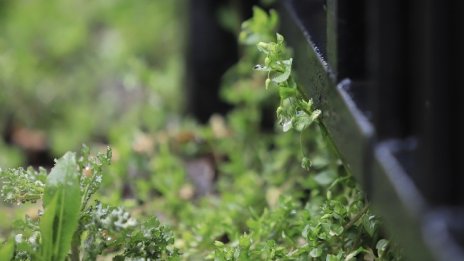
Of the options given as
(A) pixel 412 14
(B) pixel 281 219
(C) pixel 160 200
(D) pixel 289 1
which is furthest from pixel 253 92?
(A) pixel 412 14

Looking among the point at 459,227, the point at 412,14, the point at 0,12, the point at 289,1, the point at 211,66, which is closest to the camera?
the point at 459,227

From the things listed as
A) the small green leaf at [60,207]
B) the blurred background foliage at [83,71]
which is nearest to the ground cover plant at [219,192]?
the small green leaf at [60,207]

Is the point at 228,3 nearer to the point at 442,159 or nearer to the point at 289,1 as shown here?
the point at 289,1

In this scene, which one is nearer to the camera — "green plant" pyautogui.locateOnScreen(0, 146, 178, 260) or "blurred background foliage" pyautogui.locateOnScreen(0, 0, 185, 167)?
"green plant" pyautogui.locateOnScreen(0, 146, 178, 260)

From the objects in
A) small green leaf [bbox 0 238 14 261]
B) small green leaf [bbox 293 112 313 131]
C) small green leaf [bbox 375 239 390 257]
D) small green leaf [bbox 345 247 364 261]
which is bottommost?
small green leaf [bbox 375 239 390 257]

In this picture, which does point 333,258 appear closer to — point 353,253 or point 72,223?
point 353,253

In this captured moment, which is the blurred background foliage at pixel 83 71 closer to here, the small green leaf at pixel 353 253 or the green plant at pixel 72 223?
the green plant at pixel 72 223

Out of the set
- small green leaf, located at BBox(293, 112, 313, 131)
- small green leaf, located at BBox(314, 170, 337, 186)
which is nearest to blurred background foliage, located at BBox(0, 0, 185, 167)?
small green leaf, located at BBox(314, 170, 337, 186)

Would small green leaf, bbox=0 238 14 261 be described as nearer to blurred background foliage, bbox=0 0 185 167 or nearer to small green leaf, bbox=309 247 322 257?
small green leaf, bbox=309 247 322 257
